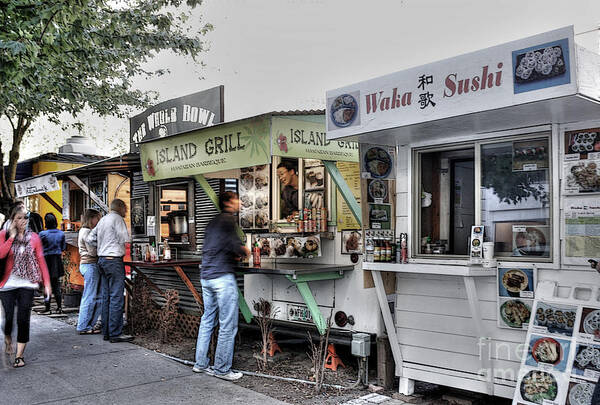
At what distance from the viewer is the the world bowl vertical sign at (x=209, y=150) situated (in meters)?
6.07

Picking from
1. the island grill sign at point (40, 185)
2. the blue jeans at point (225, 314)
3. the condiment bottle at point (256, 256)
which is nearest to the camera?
the blue jeans at point (225, 314)

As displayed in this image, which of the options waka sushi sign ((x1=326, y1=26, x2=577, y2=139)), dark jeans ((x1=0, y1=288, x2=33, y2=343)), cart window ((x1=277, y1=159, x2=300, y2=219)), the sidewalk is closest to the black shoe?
the sidewalk

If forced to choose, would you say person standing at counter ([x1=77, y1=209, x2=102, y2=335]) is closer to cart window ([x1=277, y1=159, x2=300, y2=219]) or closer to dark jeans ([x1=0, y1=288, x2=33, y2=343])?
dark jeans ([x1=0, y1=288, x2=33, y2=343])

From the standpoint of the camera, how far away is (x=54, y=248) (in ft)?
32.8

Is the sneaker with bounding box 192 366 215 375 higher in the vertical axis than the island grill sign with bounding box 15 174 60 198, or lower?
lower

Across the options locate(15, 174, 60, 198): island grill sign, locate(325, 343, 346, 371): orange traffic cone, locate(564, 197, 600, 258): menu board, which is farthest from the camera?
locate(15, 174, 60, 198): island grill sign

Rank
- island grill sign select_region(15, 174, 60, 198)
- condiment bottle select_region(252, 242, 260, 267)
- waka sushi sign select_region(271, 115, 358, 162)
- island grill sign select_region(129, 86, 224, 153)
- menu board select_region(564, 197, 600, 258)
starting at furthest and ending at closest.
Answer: island grill sign select_region(15, 174, 60, 198) → island grill sign select_region(129, 86, 224, 153) → condiment bottle select_region(252, 242, 260, 267) → waka sushi sign select_region(271, 115, 358, 162) → menu board select_region(564, 197, 600, 258)

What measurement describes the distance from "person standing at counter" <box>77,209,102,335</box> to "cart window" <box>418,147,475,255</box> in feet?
18.3

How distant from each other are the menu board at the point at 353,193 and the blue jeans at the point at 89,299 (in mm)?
4302

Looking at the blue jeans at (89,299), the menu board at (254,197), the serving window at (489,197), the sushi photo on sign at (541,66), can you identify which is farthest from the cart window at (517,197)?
the blue jeans at (89,299)

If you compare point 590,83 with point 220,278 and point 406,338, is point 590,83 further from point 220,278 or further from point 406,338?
point 220,278

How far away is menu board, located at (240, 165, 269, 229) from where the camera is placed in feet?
26.6

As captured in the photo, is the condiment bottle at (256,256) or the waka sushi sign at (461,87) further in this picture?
the condiment bottle at (256,256)

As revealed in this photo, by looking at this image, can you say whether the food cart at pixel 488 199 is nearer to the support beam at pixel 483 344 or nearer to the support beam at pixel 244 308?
the support beam at pixel 483 344
